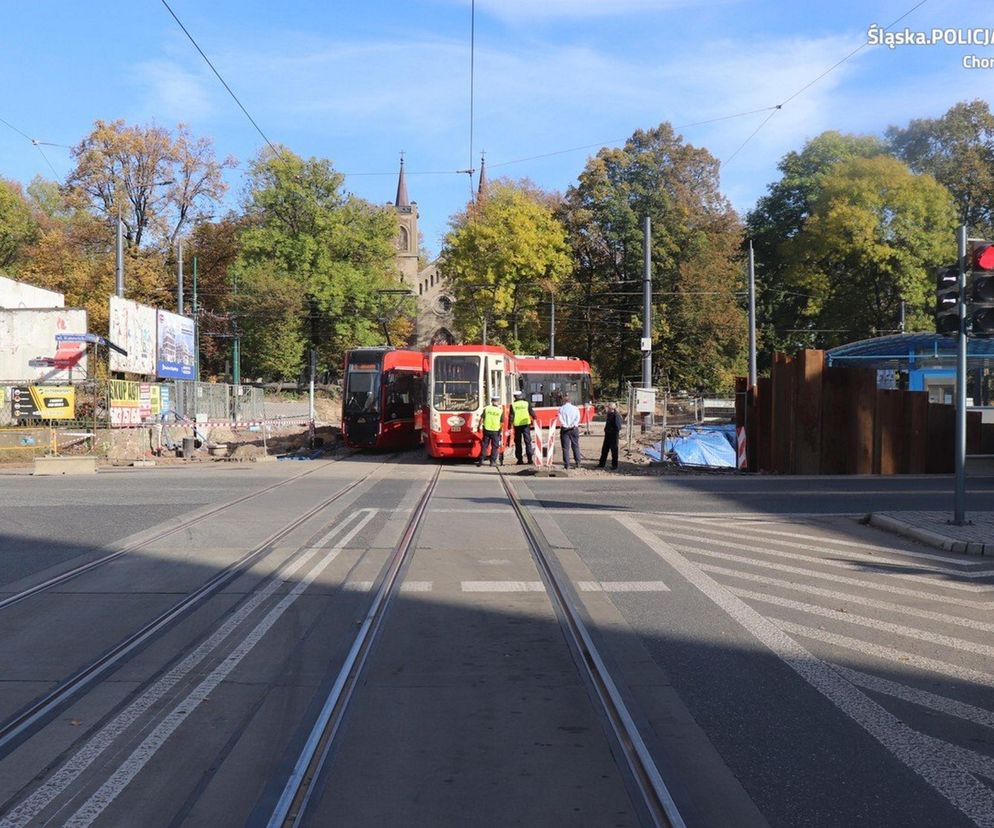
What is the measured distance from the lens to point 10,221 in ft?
208

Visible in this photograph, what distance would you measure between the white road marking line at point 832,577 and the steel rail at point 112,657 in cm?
482

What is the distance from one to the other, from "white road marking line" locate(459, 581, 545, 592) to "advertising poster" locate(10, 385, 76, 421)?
2560 cm

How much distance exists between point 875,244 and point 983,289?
38.9 meters

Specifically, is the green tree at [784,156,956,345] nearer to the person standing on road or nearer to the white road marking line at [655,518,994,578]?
the person standing on road

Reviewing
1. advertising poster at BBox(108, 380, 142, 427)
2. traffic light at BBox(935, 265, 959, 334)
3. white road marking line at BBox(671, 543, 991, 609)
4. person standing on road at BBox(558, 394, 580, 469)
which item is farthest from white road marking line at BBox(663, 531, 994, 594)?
advertising poster at BBox(108, 380, 142, 427)

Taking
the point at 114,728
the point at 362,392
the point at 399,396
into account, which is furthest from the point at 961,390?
the point at 399,396

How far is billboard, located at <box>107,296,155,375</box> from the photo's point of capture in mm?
32188

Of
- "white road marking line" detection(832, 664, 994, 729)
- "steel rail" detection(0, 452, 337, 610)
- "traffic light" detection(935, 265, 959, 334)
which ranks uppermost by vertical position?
"traffic light" detection(935, 265, 959, 334)

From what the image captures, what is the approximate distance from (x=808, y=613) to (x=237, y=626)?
4.56 m

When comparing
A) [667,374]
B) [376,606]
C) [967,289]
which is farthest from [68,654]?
[667,374]

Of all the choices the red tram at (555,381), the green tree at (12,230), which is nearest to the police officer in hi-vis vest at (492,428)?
the red tram at (555,381)

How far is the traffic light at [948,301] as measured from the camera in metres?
12.5

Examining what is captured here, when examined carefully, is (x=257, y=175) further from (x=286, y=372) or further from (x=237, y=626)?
(x=237, y=626)

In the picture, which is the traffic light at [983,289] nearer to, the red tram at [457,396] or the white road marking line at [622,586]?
the white road marking line at [622,586]
